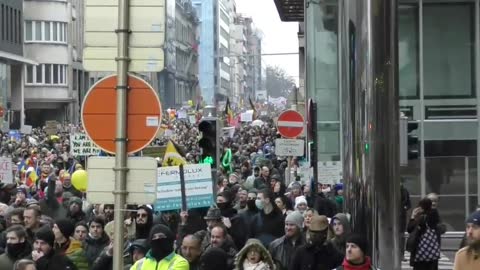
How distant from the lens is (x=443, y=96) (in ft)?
76.7

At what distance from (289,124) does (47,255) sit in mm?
14268

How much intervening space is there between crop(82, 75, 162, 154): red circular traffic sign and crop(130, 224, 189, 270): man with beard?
6.19 feet

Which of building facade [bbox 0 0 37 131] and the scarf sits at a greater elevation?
building facade [bbox 0 0 37 131]

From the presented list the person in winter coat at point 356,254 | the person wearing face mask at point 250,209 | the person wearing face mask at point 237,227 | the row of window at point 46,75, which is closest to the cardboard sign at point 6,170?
the person wearing face mask at point 250,209

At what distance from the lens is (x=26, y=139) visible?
165ft

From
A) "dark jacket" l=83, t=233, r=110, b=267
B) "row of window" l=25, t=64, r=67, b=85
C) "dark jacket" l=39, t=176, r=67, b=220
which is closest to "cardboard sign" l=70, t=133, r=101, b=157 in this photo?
"dark jacket" l=39, t=176, r=67, b=220

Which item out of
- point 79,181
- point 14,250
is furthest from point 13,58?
point 14,250

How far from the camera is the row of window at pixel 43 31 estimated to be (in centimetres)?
9369

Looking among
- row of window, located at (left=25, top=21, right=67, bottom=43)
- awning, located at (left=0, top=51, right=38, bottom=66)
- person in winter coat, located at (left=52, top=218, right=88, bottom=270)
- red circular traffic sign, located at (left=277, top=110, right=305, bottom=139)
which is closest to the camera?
person in winter coat, located at (left=52, top=218, right=88, bottom=270)

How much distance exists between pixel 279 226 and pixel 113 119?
690 cm

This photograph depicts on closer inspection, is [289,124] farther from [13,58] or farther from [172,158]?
[13,58]

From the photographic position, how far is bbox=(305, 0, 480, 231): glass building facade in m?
23.0

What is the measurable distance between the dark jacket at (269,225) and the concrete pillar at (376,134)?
4.71ft

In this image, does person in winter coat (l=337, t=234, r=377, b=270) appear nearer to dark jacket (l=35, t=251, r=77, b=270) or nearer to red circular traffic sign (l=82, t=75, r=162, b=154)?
red circular traffic sign (l=82, t=75, r=162, b=154)
